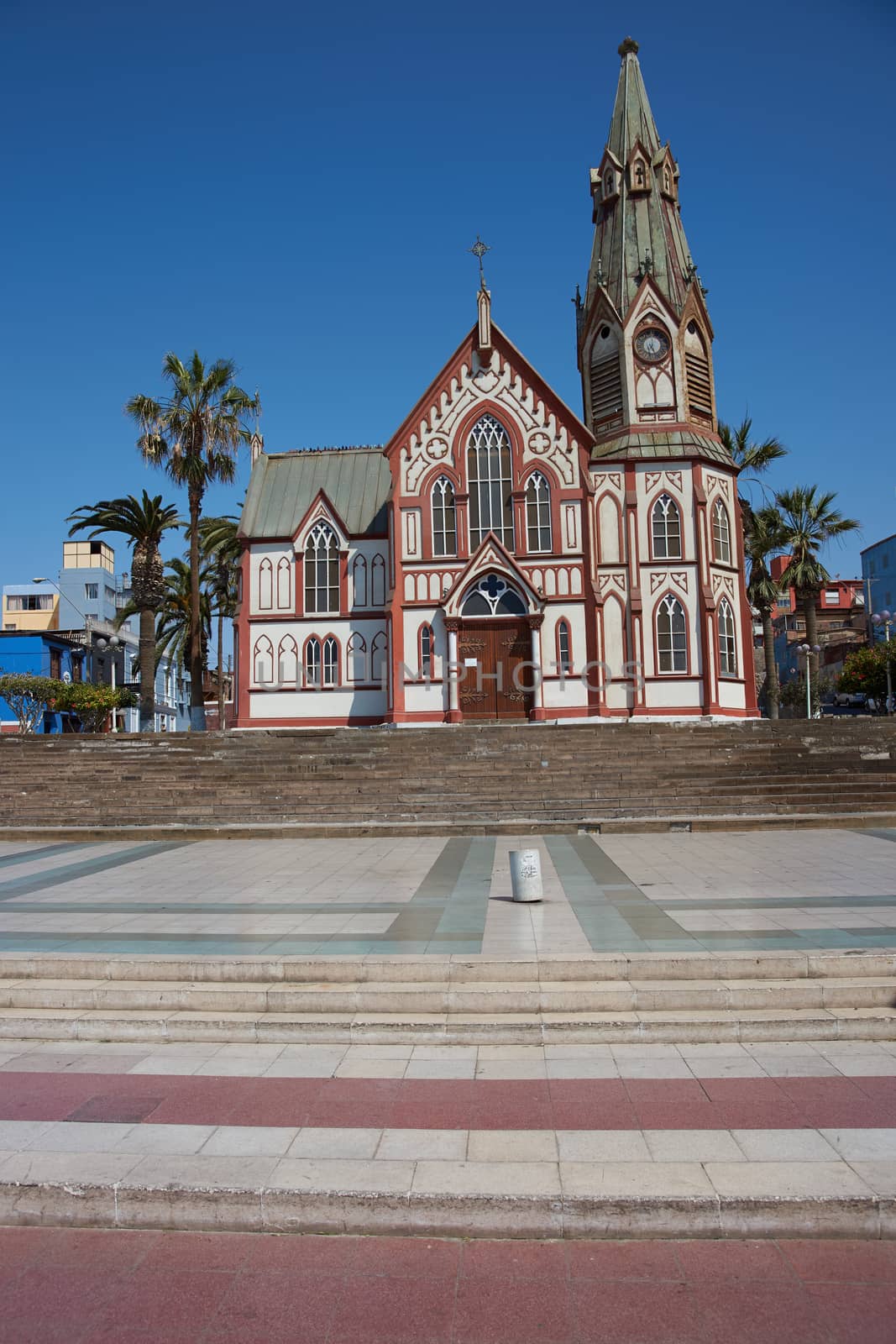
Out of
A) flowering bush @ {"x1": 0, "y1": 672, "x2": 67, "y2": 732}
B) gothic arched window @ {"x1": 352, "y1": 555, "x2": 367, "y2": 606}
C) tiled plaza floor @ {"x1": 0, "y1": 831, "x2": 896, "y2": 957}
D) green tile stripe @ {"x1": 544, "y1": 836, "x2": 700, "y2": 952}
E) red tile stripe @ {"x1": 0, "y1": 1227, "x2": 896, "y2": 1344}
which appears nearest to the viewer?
red tile stripe @ {"x1": 0, "y1": 1227, "x2": 896, "y2": 1344}

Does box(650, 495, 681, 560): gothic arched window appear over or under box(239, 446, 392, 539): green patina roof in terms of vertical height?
under

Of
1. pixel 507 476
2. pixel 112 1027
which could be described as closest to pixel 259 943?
pixel 112 1027

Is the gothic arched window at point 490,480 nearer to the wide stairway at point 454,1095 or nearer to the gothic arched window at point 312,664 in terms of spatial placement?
the gothic arched window at point 312,664

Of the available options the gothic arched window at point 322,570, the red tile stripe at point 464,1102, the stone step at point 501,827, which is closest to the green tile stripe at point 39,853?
the stone step at point 501,827

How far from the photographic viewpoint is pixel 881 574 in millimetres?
77125

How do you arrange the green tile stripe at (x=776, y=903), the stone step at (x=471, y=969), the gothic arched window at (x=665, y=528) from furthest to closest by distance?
1. the gothic arched window at (x=665, y=528)
2. the green tile stripe at (x=776, y=903)
3. the stone step at (x=471, y=969)

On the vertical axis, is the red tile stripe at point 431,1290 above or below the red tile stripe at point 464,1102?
below

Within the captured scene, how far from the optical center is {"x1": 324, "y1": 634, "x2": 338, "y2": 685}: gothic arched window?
37469 millimetres

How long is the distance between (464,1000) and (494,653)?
2711 centimetres

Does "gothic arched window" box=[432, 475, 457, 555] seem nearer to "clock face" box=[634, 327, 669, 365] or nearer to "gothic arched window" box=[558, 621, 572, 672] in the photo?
"gothic arched window" box=[558, 621, 572, 672]

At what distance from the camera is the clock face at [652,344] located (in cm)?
3672

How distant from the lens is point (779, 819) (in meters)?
19.3

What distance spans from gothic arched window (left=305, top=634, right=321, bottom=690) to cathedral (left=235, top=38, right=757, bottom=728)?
0.22 feet

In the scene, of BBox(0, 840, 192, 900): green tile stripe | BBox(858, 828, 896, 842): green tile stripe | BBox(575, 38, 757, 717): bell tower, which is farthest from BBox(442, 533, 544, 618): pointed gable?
BBox(858, 828, 896, 842): green tile stripe
